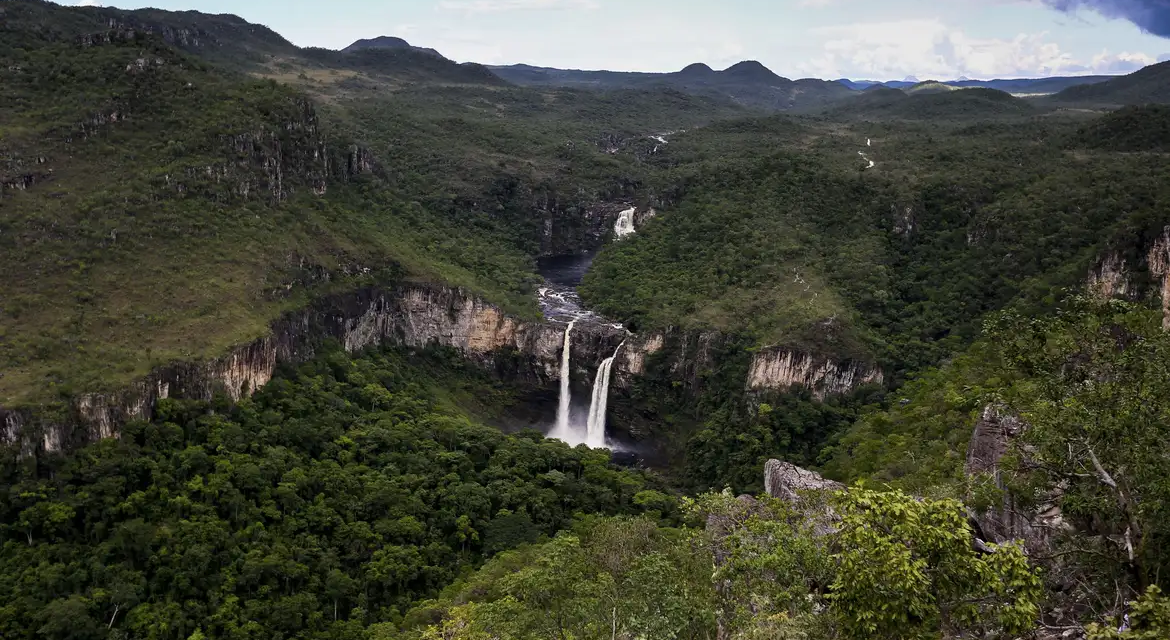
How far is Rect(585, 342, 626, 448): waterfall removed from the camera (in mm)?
59375

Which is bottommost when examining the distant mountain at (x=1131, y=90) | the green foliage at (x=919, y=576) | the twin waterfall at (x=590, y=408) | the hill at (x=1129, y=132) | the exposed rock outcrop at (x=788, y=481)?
the twin waterfall at (x=590, y=408)

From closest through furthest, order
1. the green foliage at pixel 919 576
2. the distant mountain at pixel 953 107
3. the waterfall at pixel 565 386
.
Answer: the green foliage at pixel 919 576, the waterfall at pixel 565 386, the distant mountain at pixel 953 107

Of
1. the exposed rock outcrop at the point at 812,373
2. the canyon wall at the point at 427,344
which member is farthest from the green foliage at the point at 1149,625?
the exposed rock outcrop at the point at 812,373

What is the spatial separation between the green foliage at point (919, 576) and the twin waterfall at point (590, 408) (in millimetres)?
47806

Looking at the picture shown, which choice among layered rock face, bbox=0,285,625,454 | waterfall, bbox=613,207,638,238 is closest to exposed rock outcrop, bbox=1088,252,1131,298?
layered rock face, bbox=0,285,625,454

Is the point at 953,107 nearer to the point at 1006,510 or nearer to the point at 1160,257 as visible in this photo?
the point at 1160,257

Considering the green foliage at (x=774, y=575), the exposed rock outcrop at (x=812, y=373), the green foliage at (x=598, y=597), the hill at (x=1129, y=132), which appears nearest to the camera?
the green foliage at (x=774, y=575)

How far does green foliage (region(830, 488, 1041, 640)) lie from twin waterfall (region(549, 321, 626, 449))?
157 ft

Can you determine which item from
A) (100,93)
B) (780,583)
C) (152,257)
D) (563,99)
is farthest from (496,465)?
(563,99)

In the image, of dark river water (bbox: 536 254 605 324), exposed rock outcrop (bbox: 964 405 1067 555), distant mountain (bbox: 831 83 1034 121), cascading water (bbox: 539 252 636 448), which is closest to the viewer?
exposed rock outcrop (bbox: 964 405 1067 555)

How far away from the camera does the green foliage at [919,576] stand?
33.2 ft

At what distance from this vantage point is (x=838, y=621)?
1134 cm

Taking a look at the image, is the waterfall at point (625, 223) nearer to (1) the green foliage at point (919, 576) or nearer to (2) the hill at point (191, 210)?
(2) the hill at point (191, 210)

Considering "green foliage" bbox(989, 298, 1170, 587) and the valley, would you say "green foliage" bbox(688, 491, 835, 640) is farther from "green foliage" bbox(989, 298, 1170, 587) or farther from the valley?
"green foliage" bbox(989, 298, 1170, 587)
